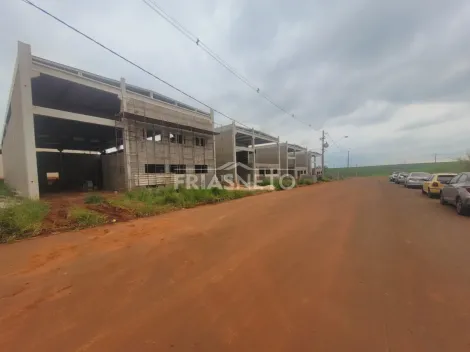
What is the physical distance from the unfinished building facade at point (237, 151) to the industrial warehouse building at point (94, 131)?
424 centimetres

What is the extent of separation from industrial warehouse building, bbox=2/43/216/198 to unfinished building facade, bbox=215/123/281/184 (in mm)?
4242

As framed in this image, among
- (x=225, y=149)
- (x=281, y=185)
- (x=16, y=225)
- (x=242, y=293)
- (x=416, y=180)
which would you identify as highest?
(x=225, y=149)

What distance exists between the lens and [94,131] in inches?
854

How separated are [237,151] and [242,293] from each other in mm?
28621

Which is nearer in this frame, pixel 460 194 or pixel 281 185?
pixel 460 194

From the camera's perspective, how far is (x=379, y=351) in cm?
196

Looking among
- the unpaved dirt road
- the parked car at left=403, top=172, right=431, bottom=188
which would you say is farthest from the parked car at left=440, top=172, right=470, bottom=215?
the parked car at left=403, top=172, right=431, bottom=188

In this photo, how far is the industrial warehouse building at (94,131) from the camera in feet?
42.3

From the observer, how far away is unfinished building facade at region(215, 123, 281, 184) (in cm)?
2802

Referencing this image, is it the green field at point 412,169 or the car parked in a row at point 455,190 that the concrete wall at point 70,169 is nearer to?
the car parked in a row at point 455,190

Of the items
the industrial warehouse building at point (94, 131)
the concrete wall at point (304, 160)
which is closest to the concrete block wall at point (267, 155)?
the concrete wall at point (304, 160)

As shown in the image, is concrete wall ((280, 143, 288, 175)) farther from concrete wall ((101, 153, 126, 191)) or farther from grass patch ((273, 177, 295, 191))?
concrete wall ((101, 153, 126, 191))

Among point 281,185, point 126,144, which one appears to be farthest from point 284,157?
point 126,144

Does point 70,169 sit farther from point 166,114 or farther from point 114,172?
point 166,114
